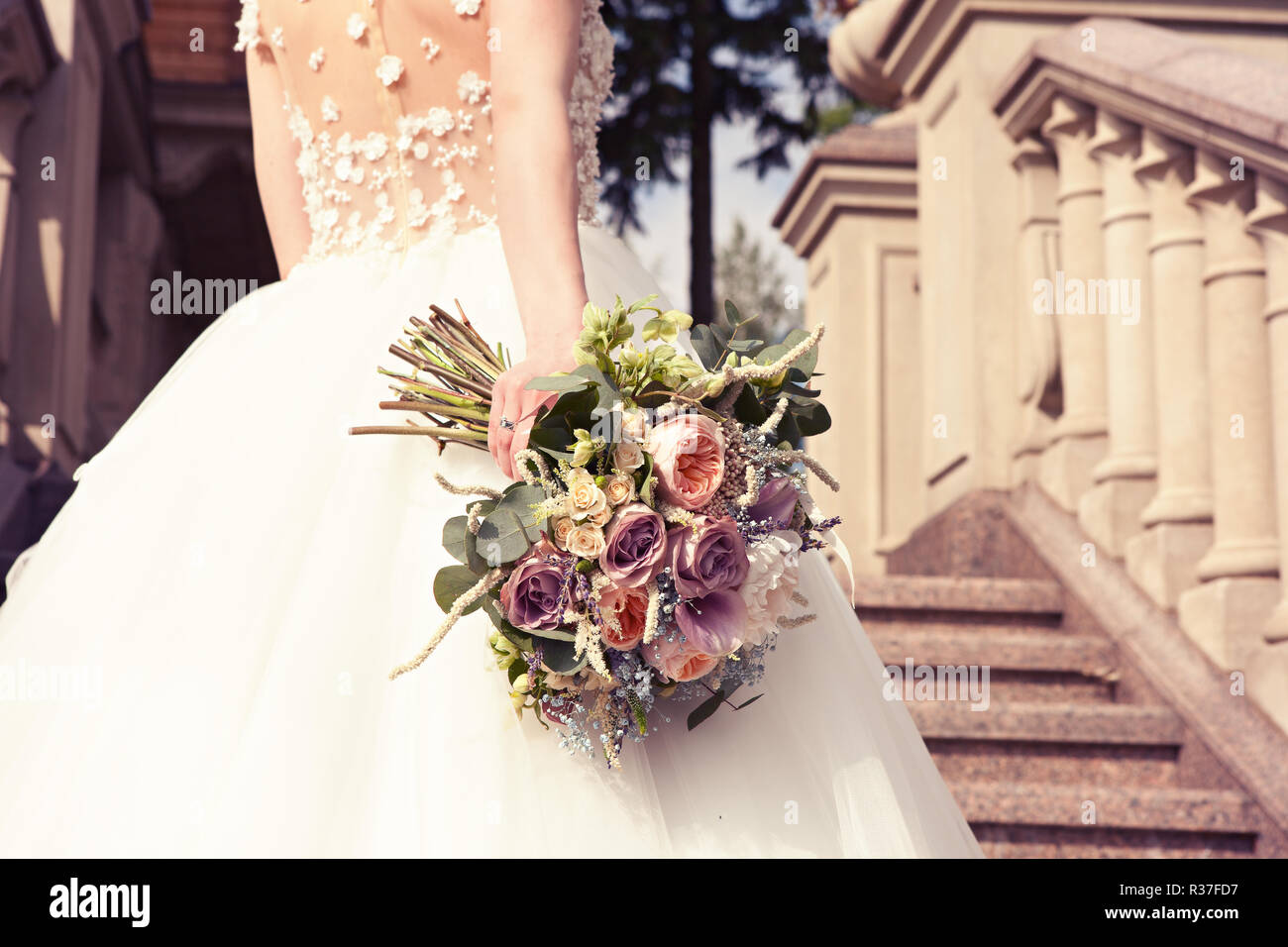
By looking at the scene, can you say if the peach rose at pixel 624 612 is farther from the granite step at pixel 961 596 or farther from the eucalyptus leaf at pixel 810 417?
the granite step at pixel 961 596

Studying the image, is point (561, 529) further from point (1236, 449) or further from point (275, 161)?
point (1236, 449)

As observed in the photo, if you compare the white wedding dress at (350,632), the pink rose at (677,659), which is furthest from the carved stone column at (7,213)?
the pink rose at (677,659)

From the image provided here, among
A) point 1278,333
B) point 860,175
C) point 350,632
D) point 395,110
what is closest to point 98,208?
point 860,175

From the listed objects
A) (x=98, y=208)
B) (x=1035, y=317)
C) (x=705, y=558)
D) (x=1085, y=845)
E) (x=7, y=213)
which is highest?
(x=98, y=208)

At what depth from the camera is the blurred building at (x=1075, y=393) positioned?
4793 mm

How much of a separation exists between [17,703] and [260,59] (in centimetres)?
134

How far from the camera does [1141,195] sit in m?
6.14

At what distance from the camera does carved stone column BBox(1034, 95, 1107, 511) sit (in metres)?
6.63

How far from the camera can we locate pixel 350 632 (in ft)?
6.52

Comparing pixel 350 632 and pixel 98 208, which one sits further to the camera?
pixel 98 208

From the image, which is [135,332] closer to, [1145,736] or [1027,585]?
[1027,585]

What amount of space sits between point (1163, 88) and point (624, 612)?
467 cm

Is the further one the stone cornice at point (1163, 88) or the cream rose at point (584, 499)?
the stone cornice at point (1163, 88)

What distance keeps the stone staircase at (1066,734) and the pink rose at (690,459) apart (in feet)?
9.10
